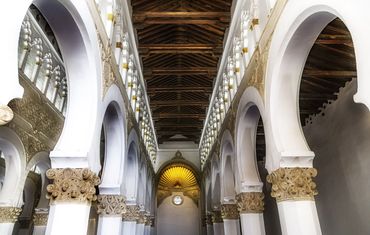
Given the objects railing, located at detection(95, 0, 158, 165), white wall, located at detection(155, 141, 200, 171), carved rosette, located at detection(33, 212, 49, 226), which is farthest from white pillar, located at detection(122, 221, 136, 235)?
white wall, located at detection(155, 141, 200, 171)

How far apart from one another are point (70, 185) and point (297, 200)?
3409mm

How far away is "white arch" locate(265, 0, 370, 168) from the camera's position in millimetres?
4199

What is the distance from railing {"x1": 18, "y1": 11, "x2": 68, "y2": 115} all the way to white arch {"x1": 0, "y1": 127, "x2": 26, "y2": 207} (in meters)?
1.73

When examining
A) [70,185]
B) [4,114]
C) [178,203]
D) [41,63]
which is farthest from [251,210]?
[178,203]

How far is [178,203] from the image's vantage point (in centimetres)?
2342

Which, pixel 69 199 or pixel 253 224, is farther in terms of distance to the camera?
pixel 253 224

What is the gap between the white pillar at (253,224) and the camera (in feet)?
22.3

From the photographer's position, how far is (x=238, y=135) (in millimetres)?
7680

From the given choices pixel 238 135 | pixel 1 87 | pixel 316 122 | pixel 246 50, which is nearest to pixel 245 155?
pixel 238 135

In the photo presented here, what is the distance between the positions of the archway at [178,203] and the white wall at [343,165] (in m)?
13.3

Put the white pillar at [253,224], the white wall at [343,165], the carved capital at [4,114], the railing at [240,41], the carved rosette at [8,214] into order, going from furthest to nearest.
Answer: the carved rosette at [8,214], the white wall at [343,165], the white pillar at [253,224], the railing at [240,41], the carved capital at [4,114]

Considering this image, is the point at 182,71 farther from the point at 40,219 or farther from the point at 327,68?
the point at 40,219

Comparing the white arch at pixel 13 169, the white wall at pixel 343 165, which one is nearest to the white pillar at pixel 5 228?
the white arch at pixel 13 169

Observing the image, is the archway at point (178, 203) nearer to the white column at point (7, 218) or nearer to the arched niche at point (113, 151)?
the white column at point (7, 218)
